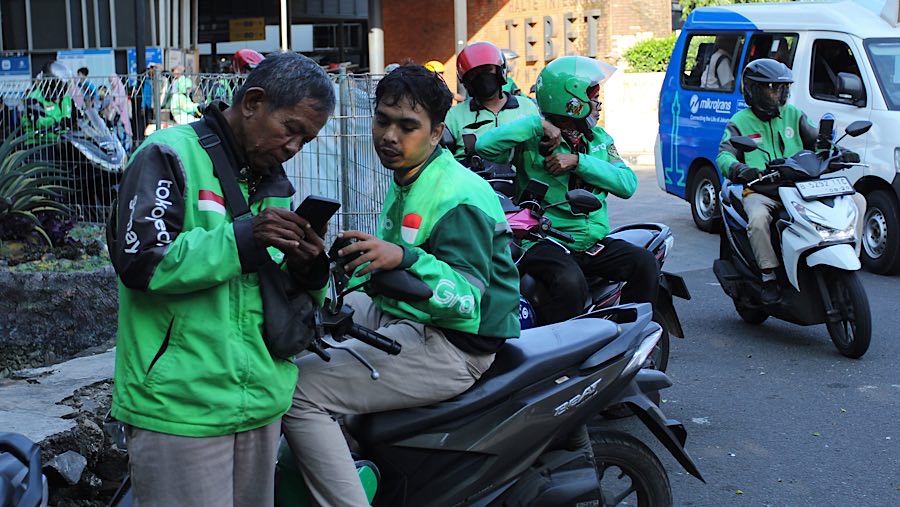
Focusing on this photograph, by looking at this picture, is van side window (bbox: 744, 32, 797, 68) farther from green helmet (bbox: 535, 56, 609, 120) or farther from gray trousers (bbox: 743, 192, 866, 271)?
green helmet (bbox: 535, 56, 609, 120)

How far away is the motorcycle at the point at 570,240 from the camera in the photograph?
4.87 m

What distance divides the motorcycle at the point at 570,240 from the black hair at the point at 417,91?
1.57m

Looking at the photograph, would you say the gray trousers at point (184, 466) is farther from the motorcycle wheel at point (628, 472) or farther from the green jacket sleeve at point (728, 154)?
the green jacket sleeve at point (728, 154)

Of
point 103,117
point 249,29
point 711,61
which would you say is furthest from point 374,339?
point 249,29

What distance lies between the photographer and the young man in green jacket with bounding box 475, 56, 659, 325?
4.99 m

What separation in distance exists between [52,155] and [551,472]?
769 cm

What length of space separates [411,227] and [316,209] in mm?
612

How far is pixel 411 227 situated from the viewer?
3021 millimetres

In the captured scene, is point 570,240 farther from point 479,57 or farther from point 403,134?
point 403,134

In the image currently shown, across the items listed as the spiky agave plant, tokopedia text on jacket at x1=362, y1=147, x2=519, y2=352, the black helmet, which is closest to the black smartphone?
tokopedia text on jacket at x1=362, y1=147, x2=519, y2=352

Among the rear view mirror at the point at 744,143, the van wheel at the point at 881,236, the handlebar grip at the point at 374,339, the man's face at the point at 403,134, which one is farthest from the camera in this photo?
the van wheel at the point at 881,236

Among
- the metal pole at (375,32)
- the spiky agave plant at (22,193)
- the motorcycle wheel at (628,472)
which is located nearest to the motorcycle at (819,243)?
the motorcycle wheel at (628,472)

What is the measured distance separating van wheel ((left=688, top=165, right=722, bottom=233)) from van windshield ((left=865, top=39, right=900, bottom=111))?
85.1 inches

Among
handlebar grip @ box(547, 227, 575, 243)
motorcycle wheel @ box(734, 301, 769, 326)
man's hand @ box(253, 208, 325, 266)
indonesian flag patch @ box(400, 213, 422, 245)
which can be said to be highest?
man's hand @ box(253, 208, 325, 266)
